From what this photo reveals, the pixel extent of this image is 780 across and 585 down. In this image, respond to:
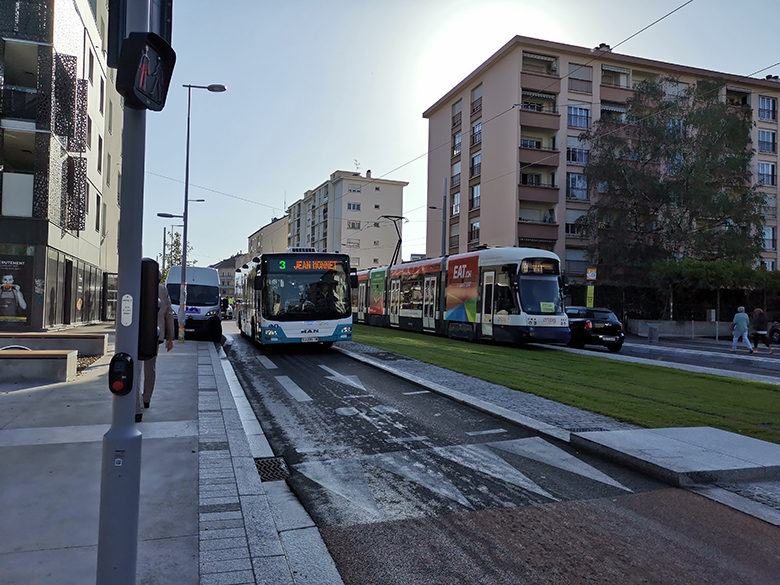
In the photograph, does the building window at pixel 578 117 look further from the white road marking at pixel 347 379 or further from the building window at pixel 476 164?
the white road marking at pixel 347 379

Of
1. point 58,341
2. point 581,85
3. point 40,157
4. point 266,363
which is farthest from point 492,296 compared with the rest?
point 581,85

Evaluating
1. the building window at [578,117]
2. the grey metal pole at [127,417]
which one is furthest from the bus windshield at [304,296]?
the building window at [578,117]

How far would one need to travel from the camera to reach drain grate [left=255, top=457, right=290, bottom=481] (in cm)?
548

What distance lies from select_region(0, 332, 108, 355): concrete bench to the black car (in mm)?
15552

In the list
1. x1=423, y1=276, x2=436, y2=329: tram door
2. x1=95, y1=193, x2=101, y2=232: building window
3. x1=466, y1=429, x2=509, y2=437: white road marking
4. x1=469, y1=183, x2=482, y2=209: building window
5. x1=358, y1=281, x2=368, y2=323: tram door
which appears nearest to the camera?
x1=466, y1=429, x2=509, y2=437: white road marking

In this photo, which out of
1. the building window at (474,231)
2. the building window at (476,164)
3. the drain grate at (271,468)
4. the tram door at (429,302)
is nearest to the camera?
the drain grate at (271,468)

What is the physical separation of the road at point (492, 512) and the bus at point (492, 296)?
33.9 feet

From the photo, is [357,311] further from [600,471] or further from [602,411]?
[600,471]

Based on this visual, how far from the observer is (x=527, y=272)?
18.5 m

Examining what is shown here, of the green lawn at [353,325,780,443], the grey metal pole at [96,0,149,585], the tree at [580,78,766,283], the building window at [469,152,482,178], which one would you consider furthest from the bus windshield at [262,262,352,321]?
the building window at [469,152,482,178]

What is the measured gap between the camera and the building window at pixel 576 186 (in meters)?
41.9

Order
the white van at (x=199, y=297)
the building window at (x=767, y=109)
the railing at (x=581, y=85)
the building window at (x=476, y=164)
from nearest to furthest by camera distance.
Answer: the white van at (x=199, y=297) < the railing at (x=581, y=85) < the building window at (x=476, y=164) < the building window at (x=767, y=109)

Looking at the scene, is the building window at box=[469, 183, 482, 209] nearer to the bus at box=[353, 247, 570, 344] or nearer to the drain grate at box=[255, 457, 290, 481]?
the bus at box=[353, 247, 570, 344]

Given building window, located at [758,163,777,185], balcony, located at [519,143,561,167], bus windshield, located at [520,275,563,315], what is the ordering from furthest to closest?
building window, located at [758,163,777,185]
balcony, located at [519,143,561,167]
bus windshield, located at [520,275,563,315]
